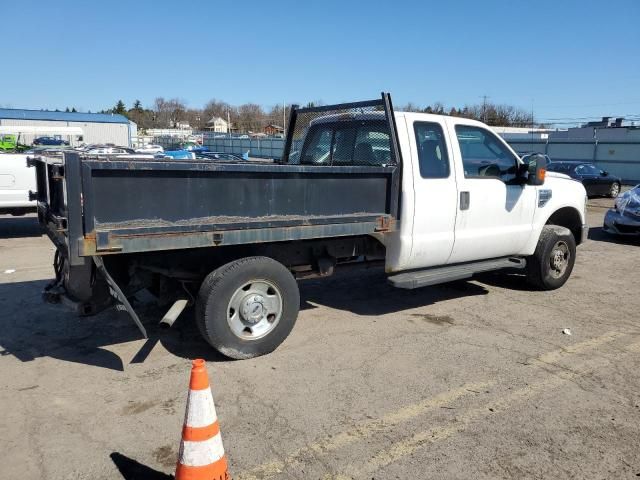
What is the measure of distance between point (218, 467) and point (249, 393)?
4.02ft

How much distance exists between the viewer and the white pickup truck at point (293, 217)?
3.96m

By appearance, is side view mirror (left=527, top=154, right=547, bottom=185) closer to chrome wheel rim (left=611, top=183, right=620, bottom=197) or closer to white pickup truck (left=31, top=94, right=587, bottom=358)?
white pickup truck (left=31, top=94, right=587, bottom=358)

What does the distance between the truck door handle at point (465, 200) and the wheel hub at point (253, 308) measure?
2.46m

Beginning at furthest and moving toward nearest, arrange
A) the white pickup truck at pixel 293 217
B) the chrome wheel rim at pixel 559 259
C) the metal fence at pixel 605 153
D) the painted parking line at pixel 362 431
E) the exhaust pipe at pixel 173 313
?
the metal fence at pixel 605 153 < the chrome wheel rim at pixel 559 259 < the exhaust pipe at pixel 173 313 < the white pickup truck at pixel 293 217 < the painted parking line at pixel 362 431

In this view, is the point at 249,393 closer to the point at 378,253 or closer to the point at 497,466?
the point at 497,466

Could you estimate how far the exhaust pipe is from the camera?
430 cm

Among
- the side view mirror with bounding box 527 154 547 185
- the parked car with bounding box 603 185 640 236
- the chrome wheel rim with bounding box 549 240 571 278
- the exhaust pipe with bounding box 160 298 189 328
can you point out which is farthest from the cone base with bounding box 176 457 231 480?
the parked car with bounding box 603 185 640 236

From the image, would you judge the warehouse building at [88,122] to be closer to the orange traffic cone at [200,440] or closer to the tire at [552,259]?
the tire at [552,259]

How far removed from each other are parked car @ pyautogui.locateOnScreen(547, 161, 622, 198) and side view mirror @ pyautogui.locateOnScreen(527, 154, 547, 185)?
1541 centimetres

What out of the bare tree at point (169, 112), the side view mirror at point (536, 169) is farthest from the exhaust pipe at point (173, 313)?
the bare tree at point (169, 112)

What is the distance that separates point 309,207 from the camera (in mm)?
4750

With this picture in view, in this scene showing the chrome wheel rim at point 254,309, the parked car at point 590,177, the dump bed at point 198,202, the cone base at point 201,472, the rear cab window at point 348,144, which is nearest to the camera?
the cone base at point 201,472

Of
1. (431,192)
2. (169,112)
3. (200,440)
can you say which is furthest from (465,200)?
(169,112)

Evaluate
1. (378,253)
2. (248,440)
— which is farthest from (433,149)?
(248,440)
